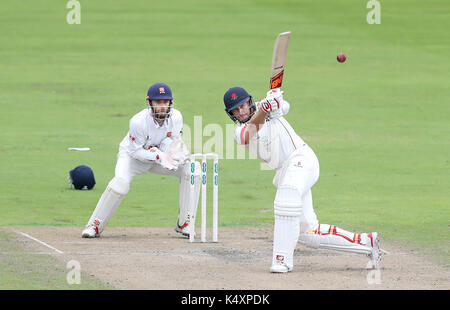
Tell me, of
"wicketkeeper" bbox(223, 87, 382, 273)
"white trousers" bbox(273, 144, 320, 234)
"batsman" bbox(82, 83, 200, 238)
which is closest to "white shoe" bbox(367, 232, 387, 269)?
"wicketkeeper" bbox(223, 87, 382, 273)

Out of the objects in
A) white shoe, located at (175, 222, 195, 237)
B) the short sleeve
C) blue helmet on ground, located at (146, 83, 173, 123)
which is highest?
blue helmet on ground, located at (146, 83, 173, 123)

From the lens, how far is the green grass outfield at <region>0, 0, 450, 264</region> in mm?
12375

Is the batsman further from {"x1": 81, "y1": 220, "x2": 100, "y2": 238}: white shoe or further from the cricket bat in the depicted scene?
the cricket bat

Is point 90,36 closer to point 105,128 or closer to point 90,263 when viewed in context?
point 105,128

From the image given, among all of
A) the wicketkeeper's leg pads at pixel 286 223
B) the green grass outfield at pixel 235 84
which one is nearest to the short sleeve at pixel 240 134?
the wicketkeeper's leg pads at pixel 286 223

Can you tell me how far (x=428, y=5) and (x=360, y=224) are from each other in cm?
2146

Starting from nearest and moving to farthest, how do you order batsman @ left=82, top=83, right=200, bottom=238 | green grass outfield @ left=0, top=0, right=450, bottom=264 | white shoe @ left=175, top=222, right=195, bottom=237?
1. batsman @ left=82, top=83, right=200, bottom=238
2. white shoe @ left=175, top=222, right=195, bottom=237
3. green grass outfield @ left=0, top=0, right=450, bottom=264

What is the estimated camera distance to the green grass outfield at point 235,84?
12.4 meters

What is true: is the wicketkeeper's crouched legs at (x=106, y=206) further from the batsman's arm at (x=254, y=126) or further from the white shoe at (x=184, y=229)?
the batsman's arm at (x=254, y=126)

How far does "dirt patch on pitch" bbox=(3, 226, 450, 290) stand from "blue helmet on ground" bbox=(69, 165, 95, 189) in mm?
2440

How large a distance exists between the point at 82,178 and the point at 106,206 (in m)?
3.00

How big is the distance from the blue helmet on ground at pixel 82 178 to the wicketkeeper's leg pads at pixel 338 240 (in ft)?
16.9

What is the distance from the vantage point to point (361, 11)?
29.9 metres

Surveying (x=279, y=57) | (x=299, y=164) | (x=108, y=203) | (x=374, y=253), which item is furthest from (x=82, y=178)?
(x=374, y=253)
